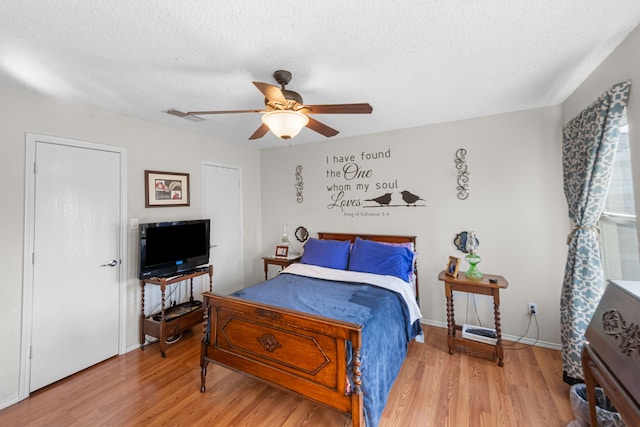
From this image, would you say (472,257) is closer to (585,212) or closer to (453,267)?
(453,267)

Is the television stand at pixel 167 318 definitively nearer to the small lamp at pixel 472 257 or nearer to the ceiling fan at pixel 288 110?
the ceiling fan at pixel 288 110

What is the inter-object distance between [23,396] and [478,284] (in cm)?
A: 393

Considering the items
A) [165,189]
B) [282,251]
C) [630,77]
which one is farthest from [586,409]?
[165,189]

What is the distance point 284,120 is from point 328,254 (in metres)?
1.93

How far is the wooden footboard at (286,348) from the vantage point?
5.18 feet

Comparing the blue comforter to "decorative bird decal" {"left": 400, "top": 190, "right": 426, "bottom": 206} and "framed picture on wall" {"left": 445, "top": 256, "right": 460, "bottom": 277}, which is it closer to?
"framed picture on wall" {"left": 445, "top": 256, "right": 460, "bottom": 277}

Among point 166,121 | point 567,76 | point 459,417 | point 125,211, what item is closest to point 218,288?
point 125,211

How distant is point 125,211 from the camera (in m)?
2.78

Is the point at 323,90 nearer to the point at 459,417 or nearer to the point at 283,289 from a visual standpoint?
the point at 283,289

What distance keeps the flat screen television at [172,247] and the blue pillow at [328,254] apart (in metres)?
1.27

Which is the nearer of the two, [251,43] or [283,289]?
[251,43]

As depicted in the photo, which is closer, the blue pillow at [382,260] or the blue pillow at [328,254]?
the blue pillow at [382,260]

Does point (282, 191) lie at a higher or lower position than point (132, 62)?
lower

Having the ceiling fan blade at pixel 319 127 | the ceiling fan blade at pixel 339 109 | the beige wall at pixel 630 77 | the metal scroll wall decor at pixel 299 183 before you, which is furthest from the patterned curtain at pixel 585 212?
the metal scroll wall decor at pixel 299 183
